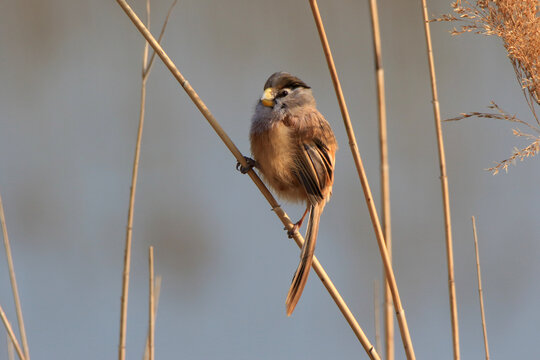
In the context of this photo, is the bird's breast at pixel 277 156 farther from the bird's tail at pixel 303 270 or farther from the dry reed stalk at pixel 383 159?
the dry reed stalk at pixel 383 159

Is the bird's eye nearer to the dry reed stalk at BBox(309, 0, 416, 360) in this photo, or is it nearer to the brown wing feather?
the brown wing feather

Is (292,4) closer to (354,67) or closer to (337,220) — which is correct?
(354,67)

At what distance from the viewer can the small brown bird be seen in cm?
165

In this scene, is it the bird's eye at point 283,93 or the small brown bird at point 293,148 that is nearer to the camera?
the small brown bird at point 293,148

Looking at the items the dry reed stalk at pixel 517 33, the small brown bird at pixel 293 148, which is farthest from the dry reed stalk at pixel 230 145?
the dry reed stalk at pixel 517 33

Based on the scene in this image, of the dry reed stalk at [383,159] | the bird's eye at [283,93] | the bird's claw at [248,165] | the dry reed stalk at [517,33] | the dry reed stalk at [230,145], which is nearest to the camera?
the dry reed stalk at [383,159]

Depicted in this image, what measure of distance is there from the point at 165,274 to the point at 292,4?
1.44m

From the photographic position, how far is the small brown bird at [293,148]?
165 cm

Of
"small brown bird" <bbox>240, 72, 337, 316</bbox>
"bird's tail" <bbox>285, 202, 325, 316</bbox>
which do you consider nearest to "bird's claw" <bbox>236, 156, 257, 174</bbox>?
"small brown bird" <bbox>240, 72, 337, 316</bbox>

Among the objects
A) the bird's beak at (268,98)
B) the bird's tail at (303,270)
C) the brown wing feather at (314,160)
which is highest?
the bird's beak at (268,98)

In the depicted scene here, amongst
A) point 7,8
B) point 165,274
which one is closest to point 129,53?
point 7,8

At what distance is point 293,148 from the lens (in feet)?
5.46

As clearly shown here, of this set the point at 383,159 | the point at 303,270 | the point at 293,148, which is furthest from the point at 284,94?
the point at 383,159

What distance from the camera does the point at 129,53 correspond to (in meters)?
3.40
